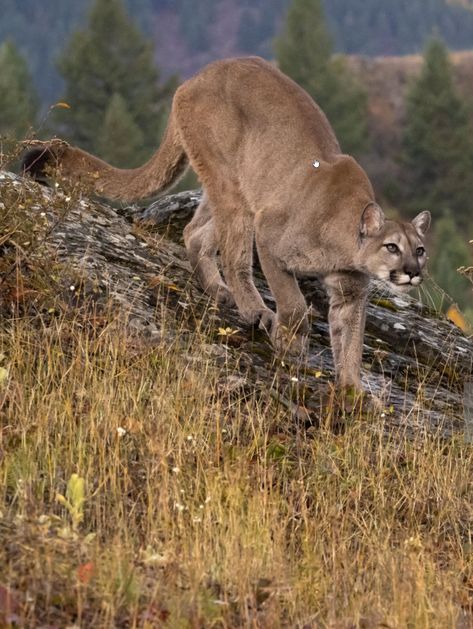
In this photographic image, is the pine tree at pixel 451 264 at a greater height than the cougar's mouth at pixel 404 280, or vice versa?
the cougar's mouth at pixel 404 280

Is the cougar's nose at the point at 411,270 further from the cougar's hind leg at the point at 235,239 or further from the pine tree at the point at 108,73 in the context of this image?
the pine tree at the point at 108,73

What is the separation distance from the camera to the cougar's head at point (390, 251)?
6906 millimetres

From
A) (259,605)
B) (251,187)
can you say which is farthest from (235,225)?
(259,605)

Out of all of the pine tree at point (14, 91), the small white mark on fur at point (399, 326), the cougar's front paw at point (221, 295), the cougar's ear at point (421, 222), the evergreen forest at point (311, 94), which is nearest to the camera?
the cougar's ear at point (421, 222)

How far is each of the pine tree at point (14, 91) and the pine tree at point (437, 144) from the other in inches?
761

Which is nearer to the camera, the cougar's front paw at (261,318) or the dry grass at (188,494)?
the dry grass at (188,494)

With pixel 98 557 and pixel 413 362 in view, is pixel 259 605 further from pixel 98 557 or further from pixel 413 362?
pixel 413 362

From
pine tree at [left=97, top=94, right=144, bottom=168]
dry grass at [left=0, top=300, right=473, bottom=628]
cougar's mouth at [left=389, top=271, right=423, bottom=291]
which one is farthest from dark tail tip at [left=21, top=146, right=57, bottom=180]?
pine tree at [left=97, top=94, right=144, bottom=168]

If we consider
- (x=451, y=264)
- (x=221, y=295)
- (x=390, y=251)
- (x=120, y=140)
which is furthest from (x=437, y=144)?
(x=390, y=251)

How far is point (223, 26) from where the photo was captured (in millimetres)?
159750

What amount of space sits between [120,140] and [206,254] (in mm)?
50325

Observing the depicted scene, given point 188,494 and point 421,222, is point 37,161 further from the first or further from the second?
point 188,494

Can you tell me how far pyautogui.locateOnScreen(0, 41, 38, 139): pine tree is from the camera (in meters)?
54.8

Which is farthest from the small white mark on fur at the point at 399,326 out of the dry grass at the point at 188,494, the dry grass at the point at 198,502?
the dry grass at the point at 198,502
